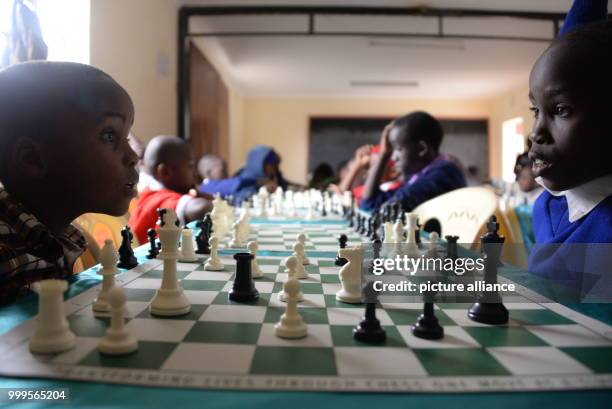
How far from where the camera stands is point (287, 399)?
475 millimetres

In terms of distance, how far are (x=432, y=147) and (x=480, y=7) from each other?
2843 mm

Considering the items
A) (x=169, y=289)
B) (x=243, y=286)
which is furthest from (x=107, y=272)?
(x=243, y=286)

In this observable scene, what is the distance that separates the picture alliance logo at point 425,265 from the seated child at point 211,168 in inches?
151

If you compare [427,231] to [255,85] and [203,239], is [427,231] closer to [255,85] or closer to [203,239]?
[203,239]

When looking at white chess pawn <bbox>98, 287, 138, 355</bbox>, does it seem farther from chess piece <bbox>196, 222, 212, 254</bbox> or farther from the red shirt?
the red shirt

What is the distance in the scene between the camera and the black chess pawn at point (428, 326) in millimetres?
648

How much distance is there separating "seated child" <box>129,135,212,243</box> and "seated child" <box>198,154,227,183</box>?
2471mm

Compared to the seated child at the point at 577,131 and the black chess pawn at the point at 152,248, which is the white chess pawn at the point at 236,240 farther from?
the seated child at the point at 577,131

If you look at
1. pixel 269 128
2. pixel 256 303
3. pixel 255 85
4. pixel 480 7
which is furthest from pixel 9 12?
pixel 269 128

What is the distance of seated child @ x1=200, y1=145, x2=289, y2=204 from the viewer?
4.12 meters

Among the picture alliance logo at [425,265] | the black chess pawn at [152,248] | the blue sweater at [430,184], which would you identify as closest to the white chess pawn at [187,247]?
the black chess pawn at [152,248]

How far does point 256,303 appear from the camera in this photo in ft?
2.73

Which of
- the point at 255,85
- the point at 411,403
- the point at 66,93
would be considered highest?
the point at 255,85

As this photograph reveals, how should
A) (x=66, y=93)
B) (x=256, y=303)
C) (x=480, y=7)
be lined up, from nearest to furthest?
(x=256, y=303), (x=66, y=93), (x=480, y=7)
